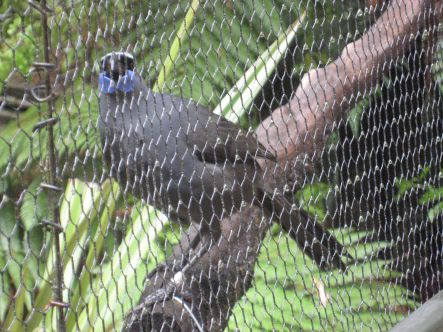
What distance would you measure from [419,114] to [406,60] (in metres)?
0.15

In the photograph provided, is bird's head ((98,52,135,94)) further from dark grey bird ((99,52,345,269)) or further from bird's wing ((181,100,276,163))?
bird's wing ((181,100,276,163))

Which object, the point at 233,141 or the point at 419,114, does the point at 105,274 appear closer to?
the point at 233,141

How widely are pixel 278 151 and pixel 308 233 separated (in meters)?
0.22

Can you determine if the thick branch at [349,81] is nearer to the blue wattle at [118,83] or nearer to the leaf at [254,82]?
the leaf at [254,82]

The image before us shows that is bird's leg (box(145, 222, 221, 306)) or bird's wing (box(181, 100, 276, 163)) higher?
bird's wing (box(181, 100, 276, 163))

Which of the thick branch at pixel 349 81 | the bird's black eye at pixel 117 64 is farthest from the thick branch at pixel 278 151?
the bird's black eye at pixel 117 64

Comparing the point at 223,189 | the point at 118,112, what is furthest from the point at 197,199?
the point at 118,112

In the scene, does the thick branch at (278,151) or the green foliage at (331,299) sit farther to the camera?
the green foliage at (331,299)

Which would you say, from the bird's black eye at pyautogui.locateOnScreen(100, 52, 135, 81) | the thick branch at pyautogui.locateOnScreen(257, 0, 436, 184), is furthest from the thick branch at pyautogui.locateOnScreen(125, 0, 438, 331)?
the bird's black eye at pyautogui.locateOnScreen(100, 52, 135, 81)

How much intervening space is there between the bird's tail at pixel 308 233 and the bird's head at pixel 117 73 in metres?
0.49

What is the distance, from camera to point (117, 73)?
5.12 feet

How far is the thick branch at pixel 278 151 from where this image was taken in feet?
5.71

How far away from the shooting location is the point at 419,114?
2.09 meters

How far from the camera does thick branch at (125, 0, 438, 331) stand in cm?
174
